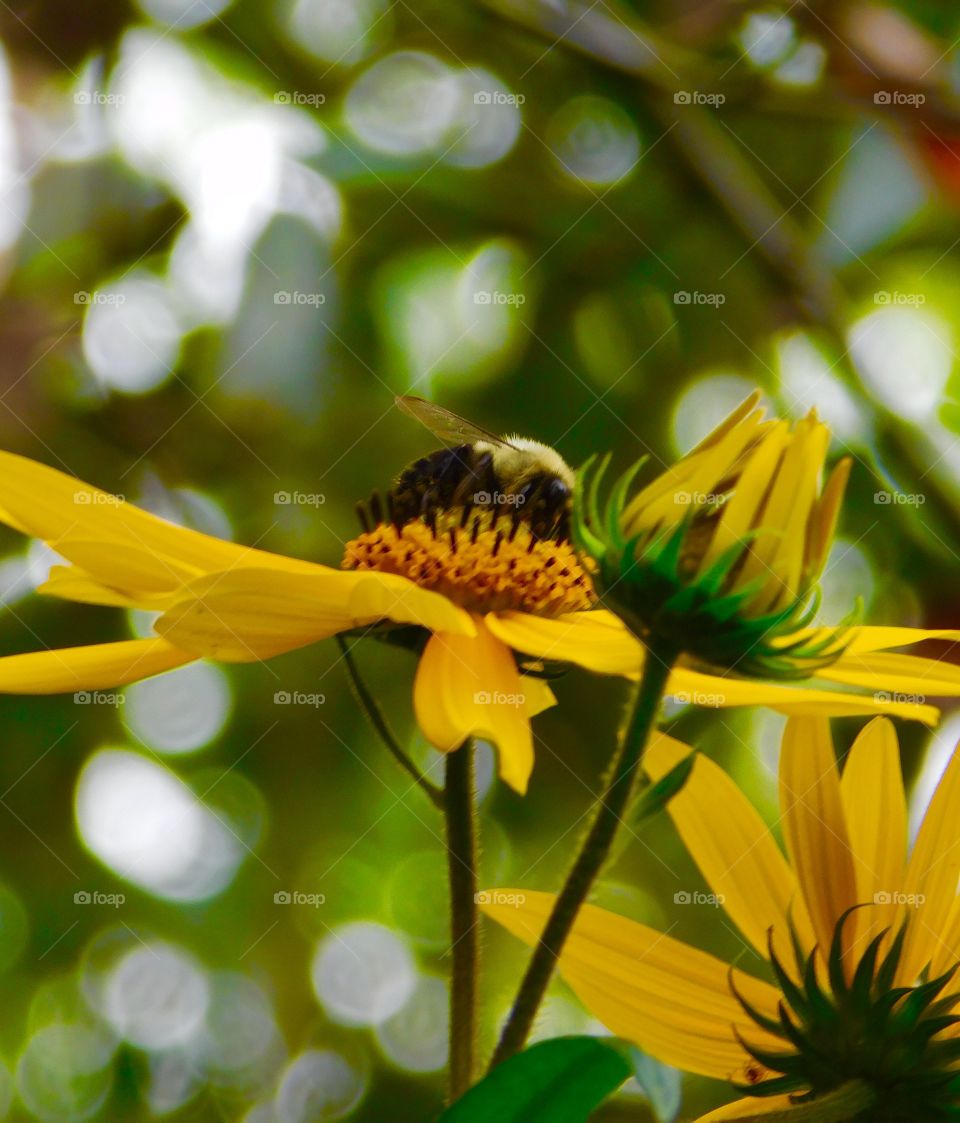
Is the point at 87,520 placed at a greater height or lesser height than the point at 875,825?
greater

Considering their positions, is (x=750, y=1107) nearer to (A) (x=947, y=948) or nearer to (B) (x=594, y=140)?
(A) (x=947, y=948)

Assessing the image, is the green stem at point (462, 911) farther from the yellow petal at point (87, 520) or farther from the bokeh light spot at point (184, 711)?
the bokeh light spot at point (184, 711)

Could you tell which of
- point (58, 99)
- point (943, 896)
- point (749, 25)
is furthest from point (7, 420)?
point (943, 896)

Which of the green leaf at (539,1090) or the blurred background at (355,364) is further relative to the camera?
the blurred background at (355,364)

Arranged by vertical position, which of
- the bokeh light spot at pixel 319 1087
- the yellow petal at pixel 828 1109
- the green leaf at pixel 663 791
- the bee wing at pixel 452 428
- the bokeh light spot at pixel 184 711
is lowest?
the yellow petal at pixel 828 1109

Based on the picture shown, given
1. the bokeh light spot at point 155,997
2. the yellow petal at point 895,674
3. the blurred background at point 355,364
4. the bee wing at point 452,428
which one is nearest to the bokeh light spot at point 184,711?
Answer: the blurred background at point 355,364

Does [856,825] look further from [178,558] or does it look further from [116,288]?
[116,288]

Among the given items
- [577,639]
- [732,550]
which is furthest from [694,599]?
[577,639]
